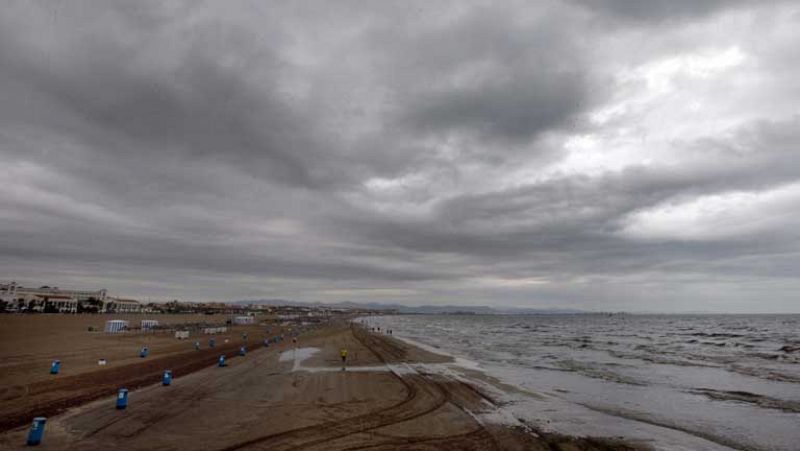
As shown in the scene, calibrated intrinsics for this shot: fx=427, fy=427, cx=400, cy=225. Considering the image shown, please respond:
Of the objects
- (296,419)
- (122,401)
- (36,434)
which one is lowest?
(296,419)

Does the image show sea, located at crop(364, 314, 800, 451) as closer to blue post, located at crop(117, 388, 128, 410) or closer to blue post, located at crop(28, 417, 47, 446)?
blue post, located at crop(117, 388, 128, 410)

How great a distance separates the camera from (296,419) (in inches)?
650

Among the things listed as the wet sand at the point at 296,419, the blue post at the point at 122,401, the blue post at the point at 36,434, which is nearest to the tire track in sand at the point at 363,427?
the wet sand at the point at 296,419

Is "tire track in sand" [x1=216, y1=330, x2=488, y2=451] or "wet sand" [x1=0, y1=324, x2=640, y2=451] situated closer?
"tire track in sand" [x1=216, y1=330, x2=488, y2=451]

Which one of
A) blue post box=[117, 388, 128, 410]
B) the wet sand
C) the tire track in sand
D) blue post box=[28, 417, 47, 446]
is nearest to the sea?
the wet sand

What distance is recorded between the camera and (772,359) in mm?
42312

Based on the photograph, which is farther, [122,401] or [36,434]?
[122,401]

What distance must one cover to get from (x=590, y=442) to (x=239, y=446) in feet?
37.9

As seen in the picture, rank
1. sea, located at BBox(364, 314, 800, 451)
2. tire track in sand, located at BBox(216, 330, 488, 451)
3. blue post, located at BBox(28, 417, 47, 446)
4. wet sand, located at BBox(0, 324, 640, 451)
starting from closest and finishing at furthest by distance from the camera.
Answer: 1. blue post, located at BBox(28, 417, 47, 446)
2. tire track in sand, located at BBox(216, 330, 488, 451)
3. wet sand, located at BBox(0, 324, 640, 451)
4. sea, located at BBox(364, 314, 800, 451)

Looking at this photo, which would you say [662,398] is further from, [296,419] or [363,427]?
[296,419]

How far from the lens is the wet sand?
13789 millimetres

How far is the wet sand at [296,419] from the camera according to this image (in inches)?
543

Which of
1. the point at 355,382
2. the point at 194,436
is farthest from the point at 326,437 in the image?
the point at 355,382

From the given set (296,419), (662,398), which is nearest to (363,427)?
(296,419)
